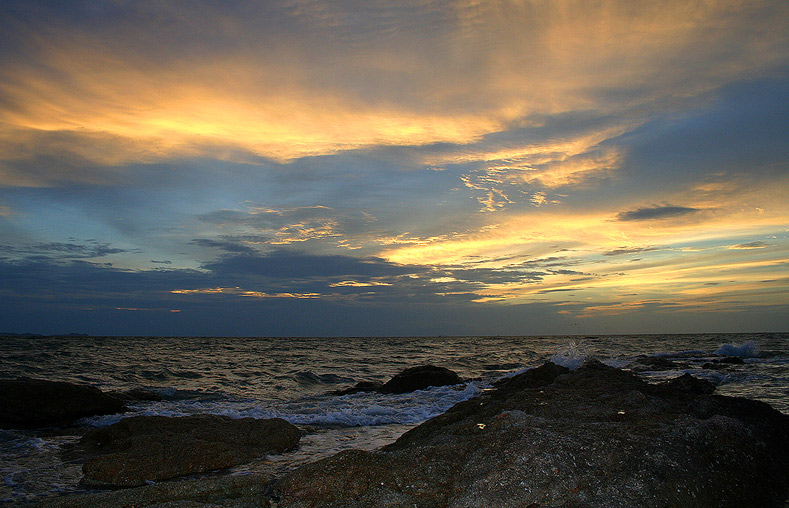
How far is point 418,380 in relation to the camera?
62.5ft

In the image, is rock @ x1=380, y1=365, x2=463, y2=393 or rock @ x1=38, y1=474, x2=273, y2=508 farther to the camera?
rock @ x1=380, y1=365, x2=463, y2=393

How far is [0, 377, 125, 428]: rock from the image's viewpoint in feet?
38.8

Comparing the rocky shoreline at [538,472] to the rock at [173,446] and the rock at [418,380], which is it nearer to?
the rock at [173,446]

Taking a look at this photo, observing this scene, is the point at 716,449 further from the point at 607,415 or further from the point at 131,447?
the point at 131,447

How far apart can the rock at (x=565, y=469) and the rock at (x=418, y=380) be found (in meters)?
11.9

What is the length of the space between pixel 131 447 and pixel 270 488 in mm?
4498

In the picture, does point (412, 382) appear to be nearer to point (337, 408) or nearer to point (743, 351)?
point (337, 408)

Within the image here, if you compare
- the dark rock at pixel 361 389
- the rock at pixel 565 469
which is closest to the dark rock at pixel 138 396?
the dark rock at pixel 361 389

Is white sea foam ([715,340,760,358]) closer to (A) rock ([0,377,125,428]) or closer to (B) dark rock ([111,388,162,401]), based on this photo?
(B) dark rock ([111,388,162,401])

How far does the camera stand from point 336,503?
4.89 m

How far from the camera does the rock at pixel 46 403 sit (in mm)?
11812

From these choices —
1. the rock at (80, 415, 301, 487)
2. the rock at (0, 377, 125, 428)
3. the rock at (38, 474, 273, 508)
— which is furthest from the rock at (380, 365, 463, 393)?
the rock at (38, 474, 273, 508)

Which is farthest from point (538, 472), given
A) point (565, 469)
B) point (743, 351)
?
point (743, 351)

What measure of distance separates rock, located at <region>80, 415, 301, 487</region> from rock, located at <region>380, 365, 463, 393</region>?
30.0 feet
